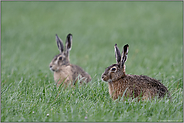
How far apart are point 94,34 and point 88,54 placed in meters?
3.90

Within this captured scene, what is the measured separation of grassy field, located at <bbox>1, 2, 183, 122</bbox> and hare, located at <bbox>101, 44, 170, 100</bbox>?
26 centimetres

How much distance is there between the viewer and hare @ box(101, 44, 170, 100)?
181 inches

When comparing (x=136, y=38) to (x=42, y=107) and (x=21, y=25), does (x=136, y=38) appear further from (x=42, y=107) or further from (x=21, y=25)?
(x=42, y=107)

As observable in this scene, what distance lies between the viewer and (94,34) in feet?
47.2

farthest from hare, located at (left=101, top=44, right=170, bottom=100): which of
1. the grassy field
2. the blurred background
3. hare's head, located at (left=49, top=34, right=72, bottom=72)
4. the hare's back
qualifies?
hare's head, located at (left=49, top=34, right=72, bottom=72)

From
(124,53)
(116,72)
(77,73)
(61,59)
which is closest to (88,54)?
(61,59)

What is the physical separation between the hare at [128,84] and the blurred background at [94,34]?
1.22m

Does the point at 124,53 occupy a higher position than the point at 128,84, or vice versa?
the point at 124,53

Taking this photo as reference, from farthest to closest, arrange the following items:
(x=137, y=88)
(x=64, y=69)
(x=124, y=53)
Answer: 1. (x=64, y=69)
2. (x=124, y=53)
3. (x=137, y=88)

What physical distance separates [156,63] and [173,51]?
2218 mm

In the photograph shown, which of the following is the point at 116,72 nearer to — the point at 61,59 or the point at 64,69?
the point at 64,69

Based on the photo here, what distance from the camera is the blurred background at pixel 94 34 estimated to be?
8734 mm

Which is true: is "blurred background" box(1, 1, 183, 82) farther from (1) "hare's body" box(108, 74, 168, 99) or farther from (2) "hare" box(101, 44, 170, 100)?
(1) "hare's body" box(108, 74, 168, 99)

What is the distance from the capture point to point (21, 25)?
16.1 metres
